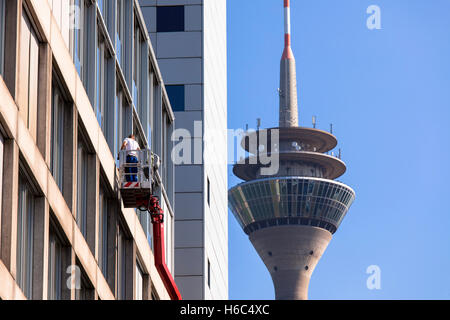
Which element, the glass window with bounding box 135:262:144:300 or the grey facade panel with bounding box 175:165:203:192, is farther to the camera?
the grey facade panel with bounding box 175:165:203:192

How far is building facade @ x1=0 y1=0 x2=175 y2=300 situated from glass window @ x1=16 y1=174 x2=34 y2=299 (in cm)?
2

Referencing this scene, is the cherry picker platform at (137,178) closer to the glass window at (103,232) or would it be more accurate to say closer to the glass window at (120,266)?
the glass window at (103,232)

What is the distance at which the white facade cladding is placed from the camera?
6133 centimetres

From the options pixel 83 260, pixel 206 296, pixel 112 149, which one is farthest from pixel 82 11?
pixel 206 296

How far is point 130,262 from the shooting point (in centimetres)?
3816

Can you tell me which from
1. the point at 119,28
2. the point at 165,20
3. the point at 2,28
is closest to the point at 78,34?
the point at 119,28

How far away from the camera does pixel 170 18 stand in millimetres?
68875

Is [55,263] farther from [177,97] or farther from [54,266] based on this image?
[177,97]

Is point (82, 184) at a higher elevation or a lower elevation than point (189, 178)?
lower

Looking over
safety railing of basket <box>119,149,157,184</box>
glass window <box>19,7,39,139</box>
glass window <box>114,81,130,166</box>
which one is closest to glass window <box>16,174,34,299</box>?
glass window <box>19,7,39,139</box>

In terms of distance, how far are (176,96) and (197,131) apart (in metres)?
2.88

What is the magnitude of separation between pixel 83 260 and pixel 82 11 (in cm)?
811

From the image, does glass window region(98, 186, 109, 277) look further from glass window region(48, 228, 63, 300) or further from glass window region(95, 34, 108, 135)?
glass window region(48, 228, 63, 300)

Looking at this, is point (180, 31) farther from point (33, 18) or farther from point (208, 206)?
point (33, 18)
